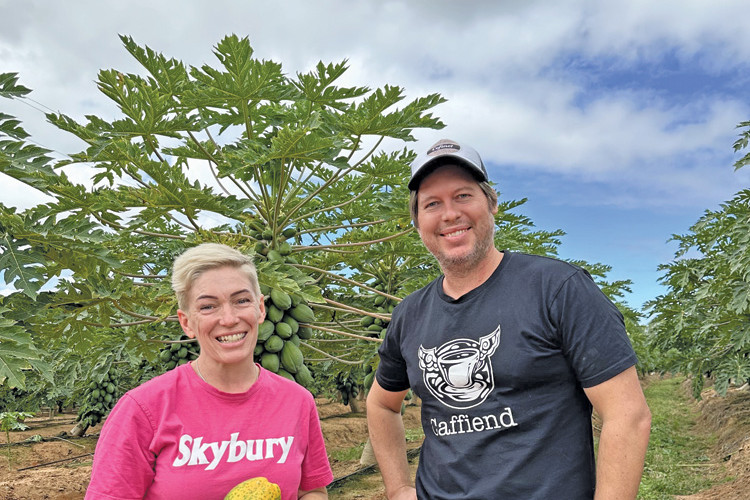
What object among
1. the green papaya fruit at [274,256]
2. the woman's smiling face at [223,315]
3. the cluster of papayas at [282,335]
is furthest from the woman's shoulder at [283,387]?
the green papaya fruit at [274,256]

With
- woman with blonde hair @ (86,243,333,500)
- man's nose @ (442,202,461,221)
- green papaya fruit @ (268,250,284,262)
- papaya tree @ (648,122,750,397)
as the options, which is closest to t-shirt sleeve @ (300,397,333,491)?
woman with blonde hair @ (86,243,333,500)

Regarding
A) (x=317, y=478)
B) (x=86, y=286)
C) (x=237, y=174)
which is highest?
(x=237, y=174)

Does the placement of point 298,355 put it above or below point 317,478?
above

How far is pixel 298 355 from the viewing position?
11.6ft

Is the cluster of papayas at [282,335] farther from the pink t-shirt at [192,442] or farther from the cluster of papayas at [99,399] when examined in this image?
the cluster of papayas at [99,399]

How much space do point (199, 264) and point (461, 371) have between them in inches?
32.2

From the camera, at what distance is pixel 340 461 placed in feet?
36.3

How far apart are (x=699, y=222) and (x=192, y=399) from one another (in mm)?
8604

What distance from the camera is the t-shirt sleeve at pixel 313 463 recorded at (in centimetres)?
185

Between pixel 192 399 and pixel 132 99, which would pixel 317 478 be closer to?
pixel 192 399

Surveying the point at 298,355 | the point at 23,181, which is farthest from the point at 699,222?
the point at 23,181

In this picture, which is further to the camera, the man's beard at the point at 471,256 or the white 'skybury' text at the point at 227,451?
the man's beard at the point at 471,256

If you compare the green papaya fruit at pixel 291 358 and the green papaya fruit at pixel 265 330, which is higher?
the green papaya fruit at pixel 265 330

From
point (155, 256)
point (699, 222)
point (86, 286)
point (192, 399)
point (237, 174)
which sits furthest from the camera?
point (699, 222)
